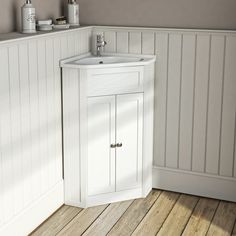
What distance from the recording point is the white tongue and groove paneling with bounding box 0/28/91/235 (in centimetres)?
255

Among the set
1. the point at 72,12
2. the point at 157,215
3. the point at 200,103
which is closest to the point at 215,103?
the point at 200,103

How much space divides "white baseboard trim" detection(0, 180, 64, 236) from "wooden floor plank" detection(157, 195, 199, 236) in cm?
66

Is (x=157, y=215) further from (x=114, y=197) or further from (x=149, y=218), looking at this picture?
(x=114, y=197)

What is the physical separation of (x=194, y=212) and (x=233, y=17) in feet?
3.96

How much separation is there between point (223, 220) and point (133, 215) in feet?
1.74

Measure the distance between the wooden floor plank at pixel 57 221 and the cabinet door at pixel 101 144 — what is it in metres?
Answer: 0.16

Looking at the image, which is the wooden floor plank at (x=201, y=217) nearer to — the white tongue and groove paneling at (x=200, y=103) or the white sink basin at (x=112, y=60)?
the white tongue and groove paneling at (x=200, y=103)

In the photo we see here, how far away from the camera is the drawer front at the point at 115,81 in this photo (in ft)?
9.86

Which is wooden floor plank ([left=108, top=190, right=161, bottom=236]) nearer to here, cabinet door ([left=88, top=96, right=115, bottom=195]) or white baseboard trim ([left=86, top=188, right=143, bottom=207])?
white baseboard trim ([left=86, top=188, right=143, bottom=207])

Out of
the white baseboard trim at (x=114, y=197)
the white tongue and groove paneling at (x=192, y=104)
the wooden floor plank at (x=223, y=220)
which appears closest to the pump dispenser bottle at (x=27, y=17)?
the white tongue and groove paneling at (x=192, y=104)

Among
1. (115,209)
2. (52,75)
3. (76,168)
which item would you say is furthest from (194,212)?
(52,75)

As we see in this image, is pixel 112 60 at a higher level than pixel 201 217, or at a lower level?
higher

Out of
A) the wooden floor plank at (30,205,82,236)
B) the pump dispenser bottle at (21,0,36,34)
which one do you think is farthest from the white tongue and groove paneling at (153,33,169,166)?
the pump dispenser bottle at (21,0,36,34)

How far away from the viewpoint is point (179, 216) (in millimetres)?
3061
